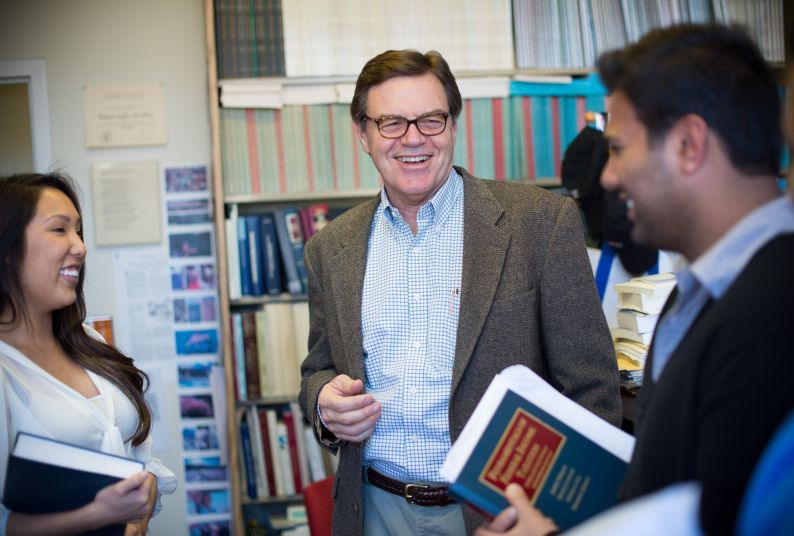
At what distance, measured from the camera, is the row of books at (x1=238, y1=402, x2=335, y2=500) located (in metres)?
3.24

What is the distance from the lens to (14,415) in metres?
1.57

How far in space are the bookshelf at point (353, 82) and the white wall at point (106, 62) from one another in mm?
294

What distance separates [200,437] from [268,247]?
0.97 m

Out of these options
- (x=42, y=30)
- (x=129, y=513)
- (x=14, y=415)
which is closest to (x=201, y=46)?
(x=42, y=30)

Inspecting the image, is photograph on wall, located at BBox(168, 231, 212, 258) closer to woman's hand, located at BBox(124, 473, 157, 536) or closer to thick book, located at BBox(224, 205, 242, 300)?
thick book, located at BBox(224, 205, 242, 300)

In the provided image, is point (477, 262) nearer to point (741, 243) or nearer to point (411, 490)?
point (411, 490)

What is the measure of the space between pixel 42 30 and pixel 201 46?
27.0 inches

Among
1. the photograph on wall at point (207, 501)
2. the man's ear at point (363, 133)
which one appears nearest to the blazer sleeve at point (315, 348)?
the man's ear at point (363, 133)

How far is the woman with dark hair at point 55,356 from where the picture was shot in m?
1.60

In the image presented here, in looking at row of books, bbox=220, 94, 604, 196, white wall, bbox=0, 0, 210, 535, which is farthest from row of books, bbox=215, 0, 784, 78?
white wall, bbox=0, 0, 210, 535

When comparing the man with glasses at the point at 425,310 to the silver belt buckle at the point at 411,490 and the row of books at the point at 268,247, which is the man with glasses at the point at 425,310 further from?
the row of books at the point at 268,247

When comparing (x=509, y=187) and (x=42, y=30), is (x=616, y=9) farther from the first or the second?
(x=42, y=30)

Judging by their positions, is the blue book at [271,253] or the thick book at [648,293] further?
the blue book at [271,253]

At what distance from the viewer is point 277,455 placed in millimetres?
3244
